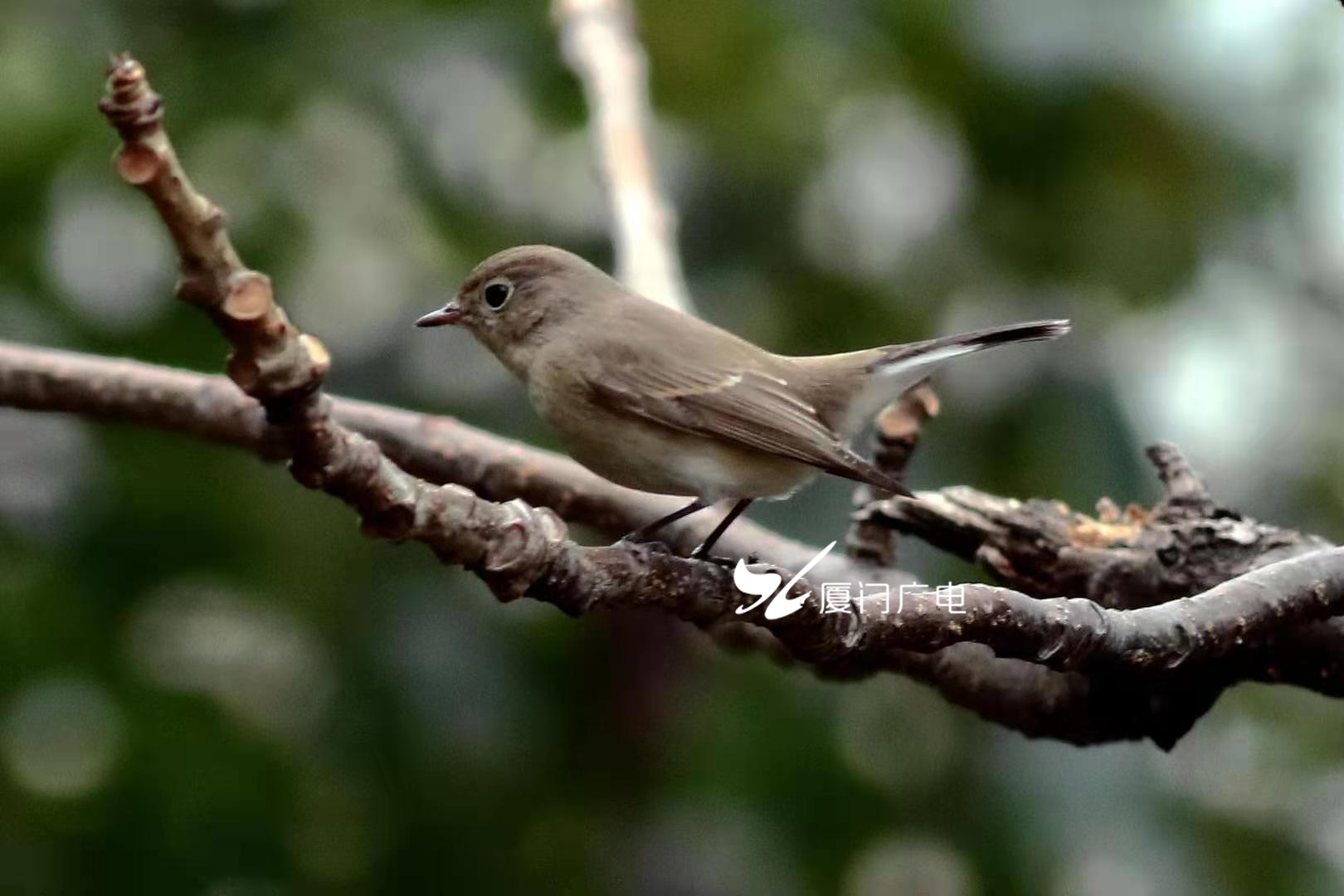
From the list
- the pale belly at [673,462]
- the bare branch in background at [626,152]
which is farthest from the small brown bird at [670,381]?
the bare branch in background at [626,152]

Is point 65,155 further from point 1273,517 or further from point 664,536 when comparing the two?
point 1273,517

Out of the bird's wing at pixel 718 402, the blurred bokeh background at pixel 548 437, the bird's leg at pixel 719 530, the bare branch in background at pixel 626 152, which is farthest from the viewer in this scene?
the bare branch in background at pixel 626 152

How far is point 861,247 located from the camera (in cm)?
451

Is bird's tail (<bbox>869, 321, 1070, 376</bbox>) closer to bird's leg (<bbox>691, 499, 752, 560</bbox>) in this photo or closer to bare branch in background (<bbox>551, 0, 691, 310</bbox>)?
bird's leg (<bbox>691, 499, 752, 560</bbox>)

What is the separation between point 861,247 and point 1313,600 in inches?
88.0

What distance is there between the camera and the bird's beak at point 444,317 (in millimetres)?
3854

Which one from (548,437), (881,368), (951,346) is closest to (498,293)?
(548,437)

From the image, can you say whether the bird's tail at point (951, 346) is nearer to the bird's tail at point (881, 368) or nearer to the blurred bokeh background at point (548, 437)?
the bird's tail at point (881, 368)

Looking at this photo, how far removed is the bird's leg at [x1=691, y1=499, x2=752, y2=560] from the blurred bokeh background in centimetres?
52

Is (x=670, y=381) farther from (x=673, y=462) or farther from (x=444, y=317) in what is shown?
(x=444, y=317)

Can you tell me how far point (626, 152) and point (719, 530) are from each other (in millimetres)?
1425

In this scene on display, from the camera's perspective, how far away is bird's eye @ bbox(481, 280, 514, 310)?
389cm

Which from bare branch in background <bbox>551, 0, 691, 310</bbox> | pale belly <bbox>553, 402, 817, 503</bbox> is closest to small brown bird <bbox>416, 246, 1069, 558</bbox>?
pale belly <bbox>553, 402, 817, 503</bbox>

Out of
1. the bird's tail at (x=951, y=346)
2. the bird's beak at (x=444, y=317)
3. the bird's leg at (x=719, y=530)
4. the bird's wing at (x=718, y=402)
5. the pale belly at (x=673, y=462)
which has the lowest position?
the bird's leg at (x=719, y=530)
